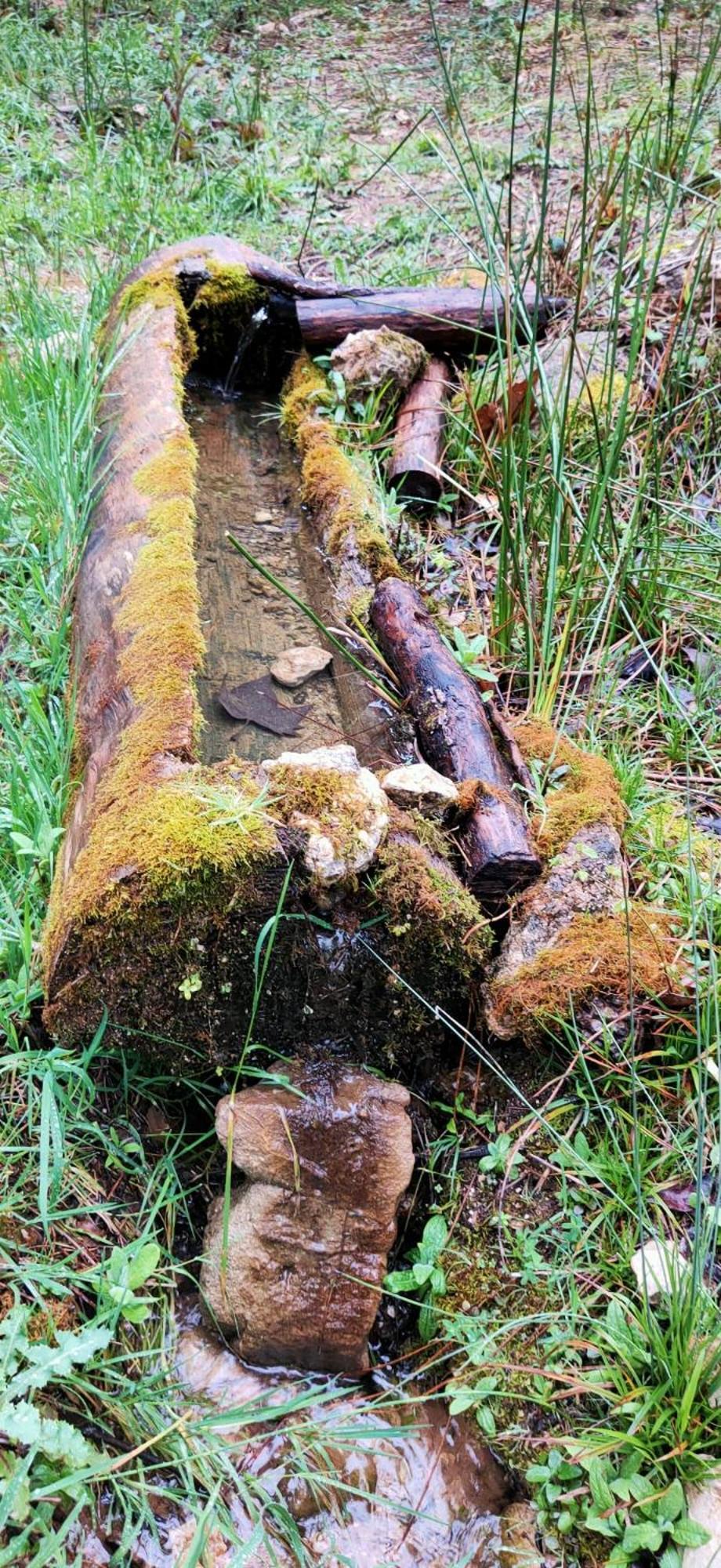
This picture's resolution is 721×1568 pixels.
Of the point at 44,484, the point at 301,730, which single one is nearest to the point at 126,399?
the point at 44,484

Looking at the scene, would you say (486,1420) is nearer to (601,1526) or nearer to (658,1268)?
(601,1526)

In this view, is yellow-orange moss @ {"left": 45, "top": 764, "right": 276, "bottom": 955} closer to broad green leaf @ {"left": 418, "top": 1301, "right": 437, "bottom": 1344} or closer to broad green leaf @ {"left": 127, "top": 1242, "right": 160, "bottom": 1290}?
broad green leaf @ {"left": 127, "top": 1242, "right": 160, "bottom": 1290}

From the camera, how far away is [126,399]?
122 inches

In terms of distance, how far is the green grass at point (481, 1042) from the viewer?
143cm

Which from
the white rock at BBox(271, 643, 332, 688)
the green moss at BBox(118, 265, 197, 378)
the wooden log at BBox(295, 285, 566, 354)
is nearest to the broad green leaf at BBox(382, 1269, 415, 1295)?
the white rock at BBox(271, 643, 332, 688)

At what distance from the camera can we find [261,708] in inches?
91.5

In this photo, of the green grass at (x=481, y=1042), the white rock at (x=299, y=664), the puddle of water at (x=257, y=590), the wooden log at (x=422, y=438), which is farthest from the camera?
the wooden log at (x=422, y=438)

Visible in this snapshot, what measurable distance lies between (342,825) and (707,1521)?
1103 millimetres

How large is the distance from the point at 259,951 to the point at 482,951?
448 millimetres

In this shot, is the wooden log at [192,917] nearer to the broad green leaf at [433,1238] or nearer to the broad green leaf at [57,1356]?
the broad green leaf at [433,1238]

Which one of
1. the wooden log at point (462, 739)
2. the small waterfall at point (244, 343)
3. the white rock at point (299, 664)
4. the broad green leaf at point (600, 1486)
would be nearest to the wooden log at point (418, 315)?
the small waterfall at point (244, 343)

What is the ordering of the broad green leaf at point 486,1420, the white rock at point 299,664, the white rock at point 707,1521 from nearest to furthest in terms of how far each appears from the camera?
the white rock at point 707,1521
the broad green leaf at point 486,1420
the white rock at point 299,664

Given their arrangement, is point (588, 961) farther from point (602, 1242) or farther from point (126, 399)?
point (126, 399)

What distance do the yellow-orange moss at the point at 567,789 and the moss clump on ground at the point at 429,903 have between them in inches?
11.4
